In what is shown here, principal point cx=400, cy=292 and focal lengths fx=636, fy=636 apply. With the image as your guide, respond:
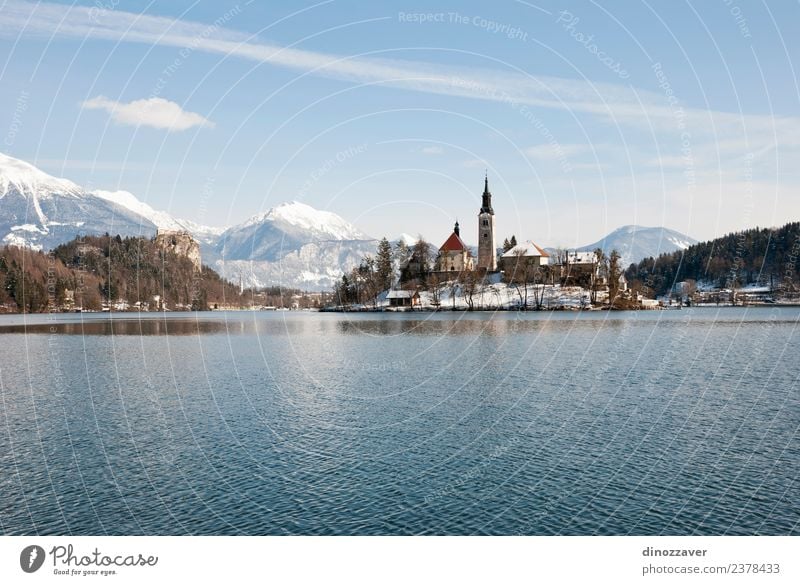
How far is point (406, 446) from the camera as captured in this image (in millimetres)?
38906

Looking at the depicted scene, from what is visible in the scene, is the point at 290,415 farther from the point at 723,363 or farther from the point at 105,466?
the point at 723,363

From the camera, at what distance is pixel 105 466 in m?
35.6

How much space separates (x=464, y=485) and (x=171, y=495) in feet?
47.3
